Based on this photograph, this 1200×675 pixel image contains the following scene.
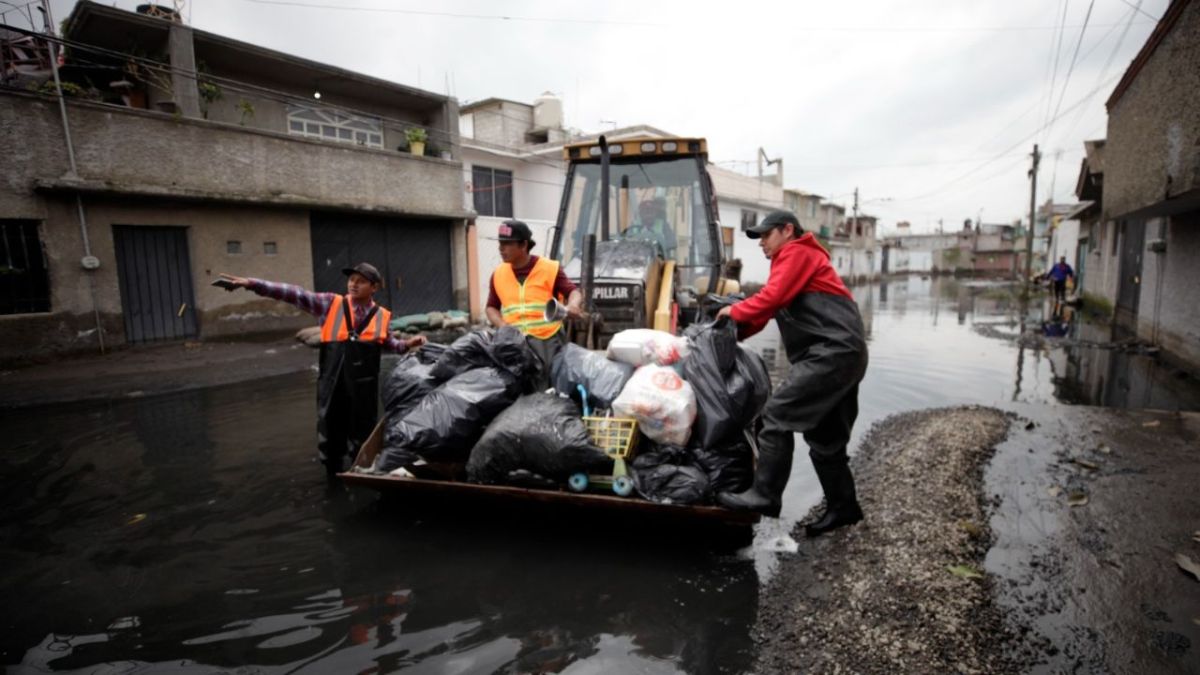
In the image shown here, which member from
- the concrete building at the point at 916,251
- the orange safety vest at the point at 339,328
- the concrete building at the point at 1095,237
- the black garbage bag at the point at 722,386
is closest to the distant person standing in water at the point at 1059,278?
the concrete building at the point at 1095,237

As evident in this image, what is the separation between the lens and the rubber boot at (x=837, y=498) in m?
3.21

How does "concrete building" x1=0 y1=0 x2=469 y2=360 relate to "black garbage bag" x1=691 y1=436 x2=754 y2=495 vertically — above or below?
above

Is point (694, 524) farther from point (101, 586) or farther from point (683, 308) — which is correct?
point (683, 308)

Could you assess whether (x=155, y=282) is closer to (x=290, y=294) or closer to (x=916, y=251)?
(x=290, y=294)

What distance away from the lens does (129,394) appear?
688cm

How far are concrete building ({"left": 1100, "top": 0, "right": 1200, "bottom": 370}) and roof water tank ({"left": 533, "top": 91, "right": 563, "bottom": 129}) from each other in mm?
15495

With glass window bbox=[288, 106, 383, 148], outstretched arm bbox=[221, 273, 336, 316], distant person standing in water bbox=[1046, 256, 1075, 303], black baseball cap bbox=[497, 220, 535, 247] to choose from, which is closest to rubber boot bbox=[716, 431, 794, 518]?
black baseball cap bbox=[497, 220, 535, 247]

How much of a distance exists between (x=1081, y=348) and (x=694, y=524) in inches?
394

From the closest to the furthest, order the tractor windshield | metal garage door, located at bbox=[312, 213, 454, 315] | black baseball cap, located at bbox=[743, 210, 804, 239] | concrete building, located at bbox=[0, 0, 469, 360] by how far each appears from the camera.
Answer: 1. black baseball cap, located at bbox=[743, 210, 804, 239]
2. the tractor windshield
3. concrete building, located at bbox=[0, 0, 469, 360]
4. metal garage door, located at bbox=[312, 213, 454, 315]

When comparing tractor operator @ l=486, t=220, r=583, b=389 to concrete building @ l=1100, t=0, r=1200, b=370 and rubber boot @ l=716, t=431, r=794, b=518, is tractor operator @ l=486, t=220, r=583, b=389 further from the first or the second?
concrete building @ l=1100, t=0, r=1200, b=370

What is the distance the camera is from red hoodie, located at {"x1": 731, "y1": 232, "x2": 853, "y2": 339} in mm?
2984

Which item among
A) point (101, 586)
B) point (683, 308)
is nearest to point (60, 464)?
point (101, 586)

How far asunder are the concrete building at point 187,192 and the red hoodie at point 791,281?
879 cm

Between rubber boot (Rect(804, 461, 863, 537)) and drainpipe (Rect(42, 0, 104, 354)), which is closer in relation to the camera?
rubber boot (Rect(804, 461, 863, 537))
